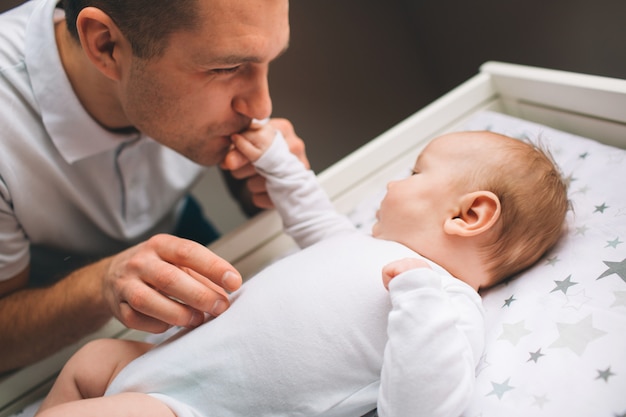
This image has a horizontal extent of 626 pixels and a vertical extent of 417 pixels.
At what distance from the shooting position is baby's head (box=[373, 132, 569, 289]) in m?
0.82

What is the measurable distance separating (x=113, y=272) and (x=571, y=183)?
0.88m

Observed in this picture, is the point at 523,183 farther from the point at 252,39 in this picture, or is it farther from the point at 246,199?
the point at 246,199

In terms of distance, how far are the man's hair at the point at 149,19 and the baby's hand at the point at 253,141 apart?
25cm

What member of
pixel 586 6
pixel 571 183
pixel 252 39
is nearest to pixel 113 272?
pixel 252 39

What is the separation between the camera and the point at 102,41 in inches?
36.4

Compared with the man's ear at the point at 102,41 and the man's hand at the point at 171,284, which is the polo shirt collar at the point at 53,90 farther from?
the man's hand at the point at 171,284

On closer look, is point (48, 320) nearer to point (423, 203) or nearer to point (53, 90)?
point (53, 90)

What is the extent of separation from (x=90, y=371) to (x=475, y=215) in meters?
0.69

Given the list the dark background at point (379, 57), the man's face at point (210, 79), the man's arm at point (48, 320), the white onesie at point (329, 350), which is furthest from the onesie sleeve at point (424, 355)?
the dark background at point (379, 57)

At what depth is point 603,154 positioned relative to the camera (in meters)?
0.98

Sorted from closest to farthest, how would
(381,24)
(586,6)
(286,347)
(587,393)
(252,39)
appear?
(587,393) → (286,347) → (252,39) → (586,6) → (381,24)

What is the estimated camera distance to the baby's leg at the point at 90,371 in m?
0.81

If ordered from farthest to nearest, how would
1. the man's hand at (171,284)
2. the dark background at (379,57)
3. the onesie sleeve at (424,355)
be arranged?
the dark background at (379,57) < the man's hand at (171,284) < the onesie sleeve at (424,355)

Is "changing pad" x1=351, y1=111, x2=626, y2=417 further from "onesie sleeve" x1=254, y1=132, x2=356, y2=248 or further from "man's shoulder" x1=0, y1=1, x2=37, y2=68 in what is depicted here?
"man's shoulder" x1=0, y1=1, x2=37, y2=68
